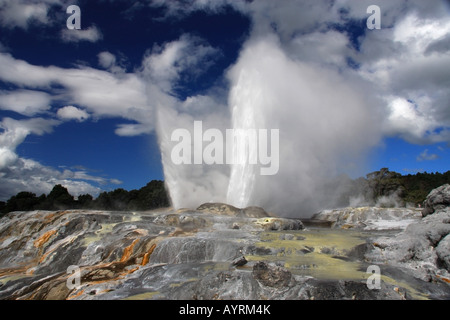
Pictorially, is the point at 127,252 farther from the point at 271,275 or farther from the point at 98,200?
the point at 98,200

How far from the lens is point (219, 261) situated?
12875mm

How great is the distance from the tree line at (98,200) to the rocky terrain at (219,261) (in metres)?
37.8

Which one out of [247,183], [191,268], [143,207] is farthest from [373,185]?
[191,268]

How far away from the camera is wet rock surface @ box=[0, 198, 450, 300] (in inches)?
336

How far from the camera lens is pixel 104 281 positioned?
1095cm

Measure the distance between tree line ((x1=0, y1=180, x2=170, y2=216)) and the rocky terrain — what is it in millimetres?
37850

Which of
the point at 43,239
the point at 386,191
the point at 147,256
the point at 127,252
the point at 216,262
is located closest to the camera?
the point at 216,262

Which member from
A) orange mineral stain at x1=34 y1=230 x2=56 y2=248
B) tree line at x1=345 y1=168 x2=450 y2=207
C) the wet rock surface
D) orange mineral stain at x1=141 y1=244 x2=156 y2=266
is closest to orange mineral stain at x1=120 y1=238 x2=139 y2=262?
the wet rock surface

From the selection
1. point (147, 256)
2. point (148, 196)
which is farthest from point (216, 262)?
point (148, 196)

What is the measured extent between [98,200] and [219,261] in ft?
186

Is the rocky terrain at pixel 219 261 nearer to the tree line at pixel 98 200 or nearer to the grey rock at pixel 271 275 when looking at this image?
the grey rock at pixel 271 275

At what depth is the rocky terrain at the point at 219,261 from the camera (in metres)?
8.53
